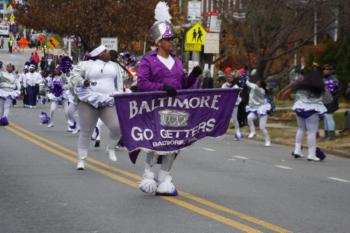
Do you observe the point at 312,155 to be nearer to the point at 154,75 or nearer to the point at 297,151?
the point at 297,151

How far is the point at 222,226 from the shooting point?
9406 millimetres

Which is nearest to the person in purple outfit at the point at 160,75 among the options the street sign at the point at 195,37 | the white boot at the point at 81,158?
the white boot at the point at 81,158

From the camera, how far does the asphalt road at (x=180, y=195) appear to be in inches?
376

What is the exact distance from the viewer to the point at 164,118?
11492mm

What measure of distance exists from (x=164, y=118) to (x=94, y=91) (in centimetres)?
361

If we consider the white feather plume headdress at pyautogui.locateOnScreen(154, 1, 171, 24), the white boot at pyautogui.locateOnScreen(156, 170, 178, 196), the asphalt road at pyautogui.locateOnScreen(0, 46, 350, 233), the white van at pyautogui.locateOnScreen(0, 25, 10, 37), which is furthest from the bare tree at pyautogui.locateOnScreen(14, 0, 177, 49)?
the white van at pyautogui.locateOnScreen(0, 25, 10, 37)

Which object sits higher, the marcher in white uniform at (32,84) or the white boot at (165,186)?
the white boot at (165,186)

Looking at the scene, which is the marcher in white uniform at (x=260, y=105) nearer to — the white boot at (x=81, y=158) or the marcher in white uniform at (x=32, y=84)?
the white boot at (x=81, y=158)

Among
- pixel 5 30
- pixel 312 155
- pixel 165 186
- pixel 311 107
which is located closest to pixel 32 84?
A: pixel 312 155

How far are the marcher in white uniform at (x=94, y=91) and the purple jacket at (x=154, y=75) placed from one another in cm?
323

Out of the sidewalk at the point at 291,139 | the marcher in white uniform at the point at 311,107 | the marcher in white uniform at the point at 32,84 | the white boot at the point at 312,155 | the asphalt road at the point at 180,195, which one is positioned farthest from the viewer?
the marcher in white uniform at the point at 32,84

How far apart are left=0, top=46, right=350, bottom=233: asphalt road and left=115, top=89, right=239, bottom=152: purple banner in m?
0.64

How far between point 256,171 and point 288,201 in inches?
176

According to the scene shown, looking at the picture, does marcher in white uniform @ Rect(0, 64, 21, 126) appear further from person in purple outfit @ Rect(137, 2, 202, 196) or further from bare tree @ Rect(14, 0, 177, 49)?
bare tree @ Rect(14, 0, 177, 49)
